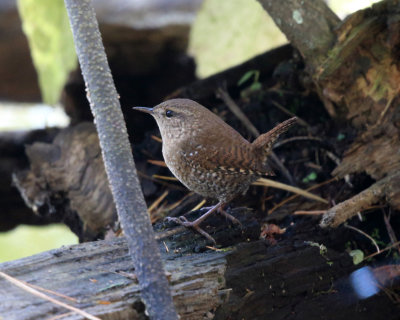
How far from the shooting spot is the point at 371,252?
2.74 metres

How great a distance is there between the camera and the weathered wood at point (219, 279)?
6.16ft

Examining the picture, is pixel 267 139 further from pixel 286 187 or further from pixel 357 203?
pixel 357 203

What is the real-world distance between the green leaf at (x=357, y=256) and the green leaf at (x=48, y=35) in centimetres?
294

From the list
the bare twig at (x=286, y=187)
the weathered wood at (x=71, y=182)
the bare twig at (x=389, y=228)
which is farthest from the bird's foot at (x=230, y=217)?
the weathered wood at (x=71, y=182)

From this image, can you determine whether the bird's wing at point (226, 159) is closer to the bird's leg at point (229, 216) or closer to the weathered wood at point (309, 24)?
the bird's leg at point (229, 216)

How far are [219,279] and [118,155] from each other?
2.60 feet

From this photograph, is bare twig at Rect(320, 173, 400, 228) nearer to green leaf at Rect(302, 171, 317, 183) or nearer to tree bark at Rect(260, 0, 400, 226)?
tree bark at Rect(260, 0, 400, 226)

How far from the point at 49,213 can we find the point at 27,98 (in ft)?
13.8

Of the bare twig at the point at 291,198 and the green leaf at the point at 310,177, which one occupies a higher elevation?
the green leaf at the point at 310,177

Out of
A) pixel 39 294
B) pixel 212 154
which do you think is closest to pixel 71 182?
pixel 212 154

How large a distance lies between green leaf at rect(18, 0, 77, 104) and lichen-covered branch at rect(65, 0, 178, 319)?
9.29ft

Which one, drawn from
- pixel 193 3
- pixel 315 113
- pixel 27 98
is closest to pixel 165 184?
pixel 315 113

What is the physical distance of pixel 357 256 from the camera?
2.64m

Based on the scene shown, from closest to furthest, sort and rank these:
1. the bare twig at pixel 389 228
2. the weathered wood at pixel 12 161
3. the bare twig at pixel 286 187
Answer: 1. the bare twig at pixel 389 228
2. the bare twig at pixel 286 187
3. the weathered wood at pixel 12 161
